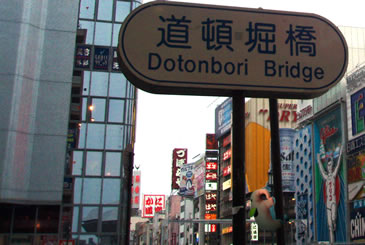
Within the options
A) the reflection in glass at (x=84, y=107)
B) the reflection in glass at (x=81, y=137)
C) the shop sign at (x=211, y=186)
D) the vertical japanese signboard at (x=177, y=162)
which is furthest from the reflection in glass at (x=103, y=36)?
the vertical japanese signboard at (x=177, y=162)

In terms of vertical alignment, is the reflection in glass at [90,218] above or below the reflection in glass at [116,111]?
below

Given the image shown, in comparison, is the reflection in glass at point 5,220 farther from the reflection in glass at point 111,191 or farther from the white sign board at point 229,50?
the white sign board at point 229,50

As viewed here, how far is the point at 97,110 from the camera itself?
30.3 metres

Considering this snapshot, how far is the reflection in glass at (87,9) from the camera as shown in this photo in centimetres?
3108

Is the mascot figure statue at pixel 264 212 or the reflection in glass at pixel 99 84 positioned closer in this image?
the mascot figure statue at pixel 264 212

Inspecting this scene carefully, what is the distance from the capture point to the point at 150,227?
166375 mm

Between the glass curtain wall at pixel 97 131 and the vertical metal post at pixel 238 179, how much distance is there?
22.6 metres

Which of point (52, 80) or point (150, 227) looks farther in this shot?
point (150, 227)

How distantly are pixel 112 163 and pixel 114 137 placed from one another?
1.61 meters

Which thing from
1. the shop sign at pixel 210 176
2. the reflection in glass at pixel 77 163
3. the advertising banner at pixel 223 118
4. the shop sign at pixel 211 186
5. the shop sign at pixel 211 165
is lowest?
the reflection in glass at pixel 77 163

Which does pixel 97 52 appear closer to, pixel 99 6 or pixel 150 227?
pixel 99 6

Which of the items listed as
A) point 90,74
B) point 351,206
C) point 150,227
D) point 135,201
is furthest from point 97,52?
point 150,227

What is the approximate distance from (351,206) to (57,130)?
3084 centimetres

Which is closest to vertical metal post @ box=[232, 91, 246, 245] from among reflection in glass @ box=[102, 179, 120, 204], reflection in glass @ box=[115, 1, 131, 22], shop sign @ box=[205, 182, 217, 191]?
reflection in glass @ box=[102, 179, 120, 204]
